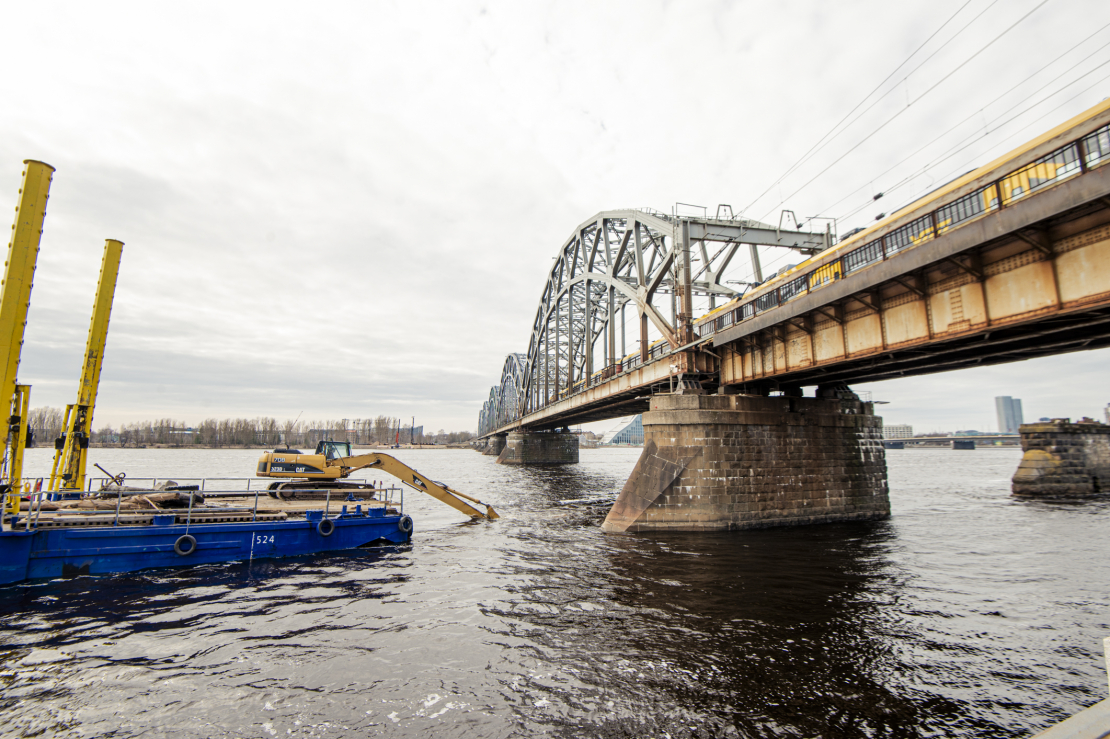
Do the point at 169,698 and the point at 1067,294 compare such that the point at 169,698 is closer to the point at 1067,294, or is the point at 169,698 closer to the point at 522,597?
the point at 522,597

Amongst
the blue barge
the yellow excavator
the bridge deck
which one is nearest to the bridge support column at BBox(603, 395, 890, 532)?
the bridge deck

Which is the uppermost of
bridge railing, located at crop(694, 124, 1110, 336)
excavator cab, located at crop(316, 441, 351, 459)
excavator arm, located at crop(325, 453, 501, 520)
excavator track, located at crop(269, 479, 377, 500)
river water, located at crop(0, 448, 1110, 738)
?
bridge railing, located at crop(694, 124, 1110, 336)

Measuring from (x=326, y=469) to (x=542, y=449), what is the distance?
233 feet

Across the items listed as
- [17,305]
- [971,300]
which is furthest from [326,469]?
[971,300]

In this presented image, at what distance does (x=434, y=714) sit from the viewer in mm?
7543

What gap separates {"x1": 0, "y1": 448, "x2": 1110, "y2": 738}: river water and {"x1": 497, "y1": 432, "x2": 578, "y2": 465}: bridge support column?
72.5 m

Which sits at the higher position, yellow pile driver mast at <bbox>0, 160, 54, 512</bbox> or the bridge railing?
the bridge railing

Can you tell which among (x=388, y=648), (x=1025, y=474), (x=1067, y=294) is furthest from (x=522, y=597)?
(x=1025, y=474)

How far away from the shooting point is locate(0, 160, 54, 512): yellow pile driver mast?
13.2 m

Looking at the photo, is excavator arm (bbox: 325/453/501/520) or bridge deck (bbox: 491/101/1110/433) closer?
bridge deck (bbox: 491/101/1110/433)

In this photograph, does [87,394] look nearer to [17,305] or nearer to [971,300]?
[17,305]

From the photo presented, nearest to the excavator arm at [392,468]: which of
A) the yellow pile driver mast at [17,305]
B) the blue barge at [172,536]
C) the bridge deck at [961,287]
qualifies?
the blue barge at [172,536]

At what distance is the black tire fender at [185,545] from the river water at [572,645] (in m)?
0.69

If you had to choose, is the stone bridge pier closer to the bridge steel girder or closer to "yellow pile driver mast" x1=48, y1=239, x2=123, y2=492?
the bridge steel girder
